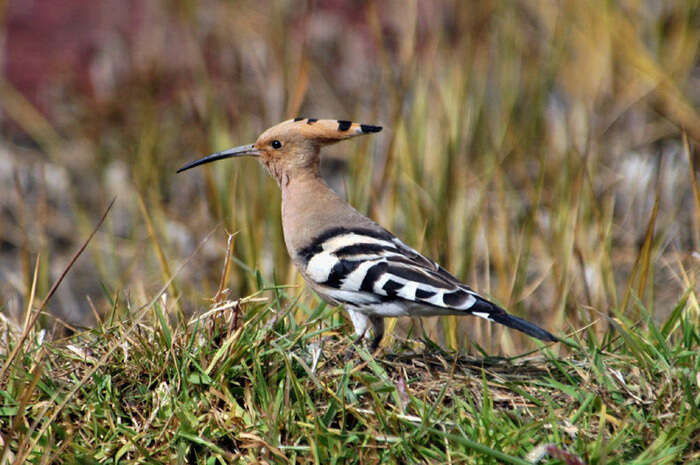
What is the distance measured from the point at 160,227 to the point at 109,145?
5.83ft

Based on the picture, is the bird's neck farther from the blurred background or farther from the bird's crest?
the blurred background

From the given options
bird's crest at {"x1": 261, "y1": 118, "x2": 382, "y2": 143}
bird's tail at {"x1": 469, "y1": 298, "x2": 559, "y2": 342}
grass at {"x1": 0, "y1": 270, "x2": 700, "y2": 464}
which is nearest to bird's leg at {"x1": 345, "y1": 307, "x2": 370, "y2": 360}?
grass at {"x1": 0, "y1": 270, "x2": 700, "y2": 464}

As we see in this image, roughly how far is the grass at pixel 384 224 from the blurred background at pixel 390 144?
2cm

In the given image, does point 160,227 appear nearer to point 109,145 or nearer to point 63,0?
point 109,145

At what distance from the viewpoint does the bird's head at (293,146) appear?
2.71m

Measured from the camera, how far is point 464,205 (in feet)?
11.5

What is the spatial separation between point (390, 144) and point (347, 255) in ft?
2.83

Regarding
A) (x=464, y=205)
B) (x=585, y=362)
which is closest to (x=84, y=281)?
(x=464, y=205)

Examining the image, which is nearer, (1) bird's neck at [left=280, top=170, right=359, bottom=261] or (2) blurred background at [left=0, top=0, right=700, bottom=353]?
(1) bird's neck at [left=280, top=170, right=359, bottom=261]

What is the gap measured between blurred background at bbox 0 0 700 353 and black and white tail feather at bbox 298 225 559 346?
0.33m

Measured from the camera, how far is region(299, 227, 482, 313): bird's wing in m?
2.27

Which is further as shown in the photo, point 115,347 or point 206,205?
point 206,205

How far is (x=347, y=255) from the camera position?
2471 mm

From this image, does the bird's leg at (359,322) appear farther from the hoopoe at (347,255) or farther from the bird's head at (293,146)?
the bird's head at (293,146)
